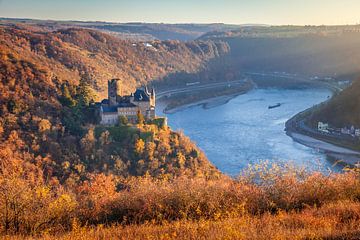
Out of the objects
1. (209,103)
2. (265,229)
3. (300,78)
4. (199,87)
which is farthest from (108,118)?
(300,78)

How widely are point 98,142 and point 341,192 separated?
1205 cm

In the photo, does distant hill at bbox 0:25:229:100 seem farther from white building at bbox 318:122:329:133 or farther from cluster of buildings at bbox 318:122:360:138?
cluster of buildings at bbox 318:122:360:138

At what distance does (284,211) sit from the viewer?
5.22 m

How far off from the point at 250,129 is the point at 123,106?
43.3ft

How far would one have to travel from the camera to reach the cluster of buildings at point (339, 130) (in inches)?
1005

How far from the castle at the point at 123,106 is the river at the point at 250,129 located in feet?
15.2

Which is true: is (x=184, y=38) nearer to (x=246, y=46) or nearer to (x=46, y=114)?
(x=246, y=46)

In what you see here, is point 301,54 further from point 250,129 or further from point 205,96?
point 250,129

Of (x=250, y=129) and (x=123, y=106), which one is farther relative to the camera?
(x=250, y=129)

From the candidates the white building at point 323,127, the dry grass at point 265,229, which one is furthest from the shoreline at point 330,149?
the dry grass at point 265,229

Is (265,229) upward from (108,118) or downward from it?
upward

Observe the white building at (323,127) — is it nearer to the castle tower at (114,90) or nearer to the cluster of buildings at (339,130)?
the cluster of buildings at (339,130)

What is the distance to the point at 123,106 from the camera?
1789 centimetres

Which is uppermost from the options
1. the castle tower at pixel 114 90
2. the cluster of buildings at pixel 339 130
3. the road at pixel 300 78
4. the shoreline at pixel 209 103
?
the castle tower at pixel 114 90
